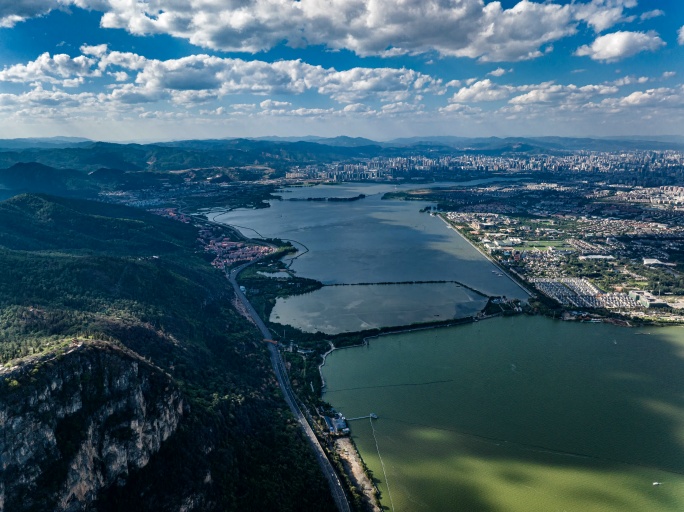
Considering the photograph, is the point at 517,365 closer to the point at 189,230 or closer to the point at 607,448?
the point at 607,448

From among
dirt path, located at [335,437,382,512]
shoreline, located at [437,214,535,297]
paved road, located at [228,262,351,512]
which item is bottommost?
dirt path, located at [335,437,382,512]

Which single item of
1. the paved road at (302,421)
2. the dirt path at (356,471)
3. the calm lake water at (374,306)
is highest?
the calm lake water at (374,306)

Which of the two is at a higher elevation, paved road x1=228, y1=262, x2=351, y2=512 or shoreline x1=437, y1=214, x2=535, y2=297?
shoreline x1=437, y1=214, x2=535, y2=297

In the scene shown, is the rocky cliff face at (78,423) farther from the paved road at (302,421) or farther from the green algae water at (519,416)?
the green algae water at (519,416)

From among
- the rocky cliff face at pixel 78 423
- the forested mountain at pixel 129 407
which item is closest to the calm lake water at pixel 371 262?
the forested mountain at pixel 129 407

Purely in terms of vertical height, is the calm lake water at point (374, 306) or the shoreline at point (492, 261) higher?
the shoreline at point (492, 261)

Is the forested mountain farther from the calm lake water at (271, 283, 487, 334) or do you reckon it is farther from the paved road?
the calm lake water at (271, 283, 487, 334)

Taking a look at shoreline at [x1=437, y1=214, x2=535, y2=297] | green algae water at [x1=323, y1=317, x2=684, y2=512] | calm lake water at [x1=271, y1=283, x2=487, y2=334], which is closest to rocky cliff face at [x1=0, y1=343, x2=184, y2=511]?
green algae water at [x1=323, y1=317, x2=684, y2=512]

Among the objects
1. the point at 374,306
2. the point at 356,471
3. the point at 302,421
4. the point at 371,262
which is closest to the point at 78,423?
the point at 302,421
